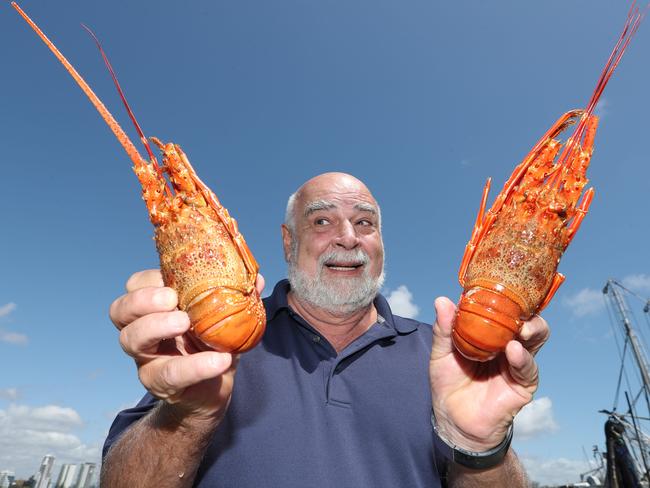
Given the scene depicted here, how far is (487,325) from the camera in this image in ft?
9.89

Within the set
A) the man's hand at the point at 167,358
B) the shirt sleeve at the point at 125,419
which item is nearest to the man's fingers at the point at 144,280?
the man's hand at the point at 167,358

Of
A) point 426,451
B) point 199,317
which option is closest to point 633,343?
point 426,451

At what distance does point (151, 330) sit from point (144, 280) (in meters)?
0.78

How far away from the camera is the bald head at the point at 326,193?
5699mm

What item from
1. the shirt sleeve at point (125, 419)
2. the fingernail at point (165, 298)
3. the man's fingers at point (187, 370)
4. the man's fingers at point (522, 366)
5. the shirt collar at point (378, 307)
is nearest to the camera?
the man's fingers at point (187, 370)

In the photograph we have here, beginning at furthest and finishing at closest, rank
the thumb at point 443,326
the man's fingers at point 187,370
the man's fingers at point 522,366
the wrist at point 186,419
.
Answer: the thumb at point 443,326
the wrist at point 186,419
the man's fingers at point 522,366
the man's fingers at point 187,370

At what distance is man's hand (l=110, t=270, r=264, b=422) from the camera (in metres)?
2.39

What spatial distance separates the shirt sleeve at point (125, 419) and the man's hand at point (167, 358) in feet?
3.65

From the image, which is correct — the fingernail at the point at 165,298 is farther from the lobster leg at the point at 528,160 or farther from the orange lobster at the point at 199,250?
the lobster leg at the point at 528,160

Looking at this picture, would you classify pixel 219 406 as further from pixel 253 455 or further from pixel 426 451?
pixel 426 451

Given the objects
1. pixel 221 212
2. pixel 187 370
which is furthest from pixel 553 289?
pixel 187 370

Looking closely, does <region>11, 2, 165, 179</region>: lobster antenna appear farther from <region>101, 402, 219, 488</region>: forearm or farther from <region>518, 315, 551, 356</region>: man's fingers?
<region>518, 315, 551, 356</region>: man's fingers

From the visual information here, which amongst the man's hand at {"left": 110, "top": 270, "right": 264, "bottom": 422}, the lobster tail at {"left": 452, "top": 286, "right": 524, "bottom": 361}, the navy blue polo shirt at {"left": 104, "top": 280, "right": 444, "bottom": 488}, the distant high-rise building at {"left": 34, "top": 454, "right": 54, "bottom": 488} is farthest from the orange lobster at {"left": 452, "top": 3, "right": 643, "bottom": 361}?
the distant high-rise building at {"left": 34, "top": 454, "right": 54, "bottom": 488}

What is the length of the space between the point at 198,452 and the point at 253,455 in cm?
72
